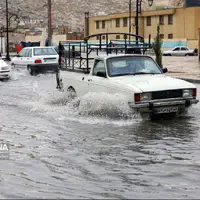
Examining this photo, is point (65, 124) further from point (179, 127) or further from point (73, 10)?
point (73, 10)

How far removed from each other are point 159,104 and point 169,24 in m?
64.0

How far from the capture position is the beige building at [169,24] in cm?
6856

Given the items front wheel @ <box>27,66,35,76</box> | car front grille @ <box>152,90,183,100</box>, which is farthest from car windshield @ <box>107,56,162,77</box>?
front wheel @ <box>27,66,35,76</box>

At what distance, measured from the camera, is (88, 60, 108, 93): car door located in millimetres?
12352

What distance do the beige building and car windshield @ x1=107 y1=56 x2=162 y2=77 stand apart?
52.2 metres

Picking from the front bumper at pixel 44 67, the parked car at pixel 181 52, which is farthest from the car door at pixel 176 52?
the front bumper at pixel 44 67

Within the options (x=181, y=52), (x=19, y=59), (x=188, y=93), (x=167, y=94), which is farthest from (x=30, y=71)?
(x=181, y=52)

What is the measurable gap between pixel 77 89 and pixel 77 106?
19.1 inches

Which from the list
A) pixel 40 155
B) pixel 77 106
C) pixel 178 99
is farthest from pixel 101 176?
pixel 77 106

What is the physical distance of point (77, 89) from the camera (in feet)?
45.1

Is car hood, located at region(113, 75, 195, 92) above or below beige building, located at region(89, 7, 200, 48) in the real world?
below

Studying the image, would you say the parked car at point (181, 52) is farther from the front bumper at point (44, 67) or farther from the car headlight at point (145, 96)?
the car headlight at point (145, 96)

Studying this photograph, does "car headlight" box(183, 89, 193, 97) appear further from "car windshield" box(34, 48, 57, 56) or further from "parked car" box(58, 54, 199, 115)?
"car windshield" box(34, 48, 57, 56)

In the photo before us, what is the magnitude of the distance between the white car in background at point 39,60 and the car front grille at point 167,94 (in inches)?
632
